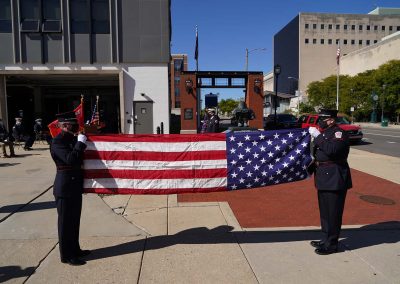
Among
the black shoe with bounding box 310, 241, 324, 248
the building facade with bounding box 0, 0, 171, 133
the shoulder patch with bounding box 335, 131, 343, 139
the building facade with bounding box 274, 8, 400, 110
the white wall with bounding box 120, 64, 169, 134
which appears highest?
the building facade with bounding box 274, 8, 400, 110

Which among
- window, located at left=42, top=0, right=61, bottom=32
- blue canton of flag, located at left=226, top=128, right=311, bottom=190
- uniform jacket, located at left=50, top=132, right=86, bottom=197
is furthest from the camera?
window, located at left=42, top=0, right=61, bottom=32

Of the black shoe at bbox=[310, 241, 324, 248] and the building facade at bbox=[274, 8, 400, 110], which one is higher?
the building facade at bbox=[274, 8, 400, 110]

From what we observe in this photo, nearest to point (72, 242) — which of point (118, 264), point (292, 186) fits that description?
point (118, 264)

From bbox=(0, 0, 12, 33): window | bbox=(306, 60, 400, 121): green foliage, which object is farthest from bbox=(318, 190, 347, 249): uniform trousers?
bbox=(306, 60, 400, 121): green foliage

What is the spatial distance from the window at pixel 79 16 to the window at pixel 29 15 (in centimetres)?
185

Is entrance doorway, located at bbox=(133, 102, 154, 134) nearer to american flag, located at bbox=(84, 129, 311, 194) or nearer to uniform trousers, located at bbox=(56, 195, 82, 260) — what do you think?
american flag, located at bbox=(84, 129, 311, 194)

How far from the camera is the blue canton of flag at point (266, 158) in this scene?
5.97 m

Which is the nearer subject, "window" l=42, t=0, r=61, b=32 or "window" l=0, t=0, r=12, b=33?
"window" l=0, t=0, r=12, b=33

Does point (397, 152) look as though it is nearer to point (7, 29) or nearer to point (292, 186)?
point (292, 186)

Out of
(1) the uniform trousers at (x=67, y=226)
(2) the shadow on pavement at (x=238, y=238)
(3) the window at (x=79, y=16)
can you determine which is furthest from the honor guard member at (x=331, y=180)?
(3) the window at (x=79, y=16)

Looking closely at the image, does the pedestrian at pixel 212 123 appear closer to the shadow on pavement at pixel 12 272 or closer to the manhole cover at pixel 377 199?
the manhole cover at pixel 377 199

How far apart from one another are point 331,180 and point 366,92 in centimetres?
6512

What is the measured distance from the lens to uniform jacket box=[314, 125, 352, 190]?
519 centimetres

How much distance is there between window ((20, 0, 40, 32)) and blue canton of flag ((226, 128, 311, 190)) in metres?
18.8
